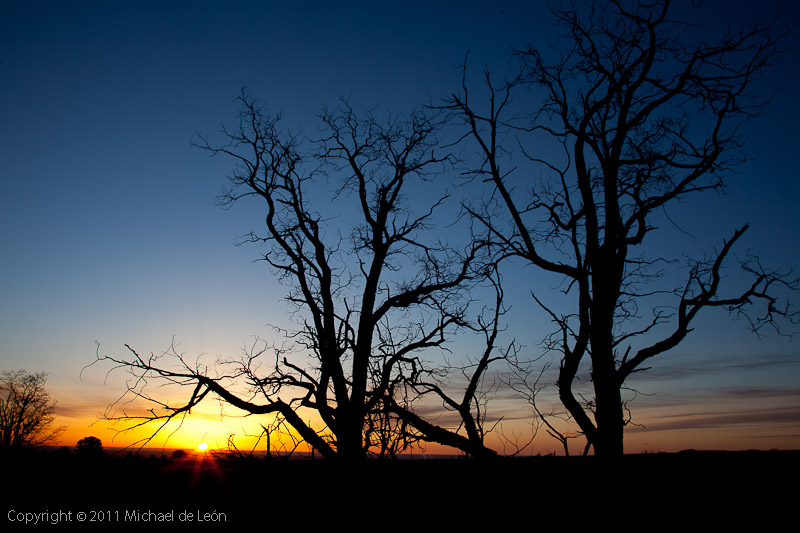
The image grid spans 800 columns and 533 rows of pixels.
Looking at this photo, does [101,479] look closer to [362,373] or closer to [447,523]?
[362,373]

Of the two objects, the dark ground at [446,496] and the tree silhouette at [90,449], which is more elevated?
the dark ground at [446,496]

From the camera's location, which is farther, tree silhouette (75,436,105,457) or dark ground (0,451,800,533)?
tree silhouette (75,436,105,457)

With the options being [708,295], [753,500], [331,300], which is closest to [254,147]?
[331,300]

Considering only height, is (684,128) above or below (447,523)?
above

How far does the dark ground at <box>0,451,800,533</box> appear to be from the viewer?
5.28 meters

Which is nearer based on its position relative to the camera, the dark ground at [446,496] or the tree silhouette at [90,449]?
the dark ground at [446,496]

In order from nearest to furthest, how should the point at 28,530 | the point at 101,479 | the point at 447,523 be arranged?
the point at 447,523 → the point at 28,530 → the point at 101,479

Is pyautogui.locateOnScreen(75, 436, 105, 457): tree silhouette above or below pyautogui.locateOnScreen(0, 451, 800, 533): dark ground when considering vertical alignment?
below

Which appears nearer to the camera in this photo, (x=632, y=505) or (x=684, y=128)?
(x=632, y=505)

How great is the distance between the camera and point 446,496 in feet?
21.3

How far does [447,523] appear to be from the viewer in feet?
19.2

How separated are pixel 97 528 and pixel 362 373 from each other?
480 cm

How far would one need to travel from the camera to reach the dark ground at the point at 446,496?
5.28 meters

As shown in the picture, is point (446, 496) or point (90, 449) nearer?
point (446, 496)
